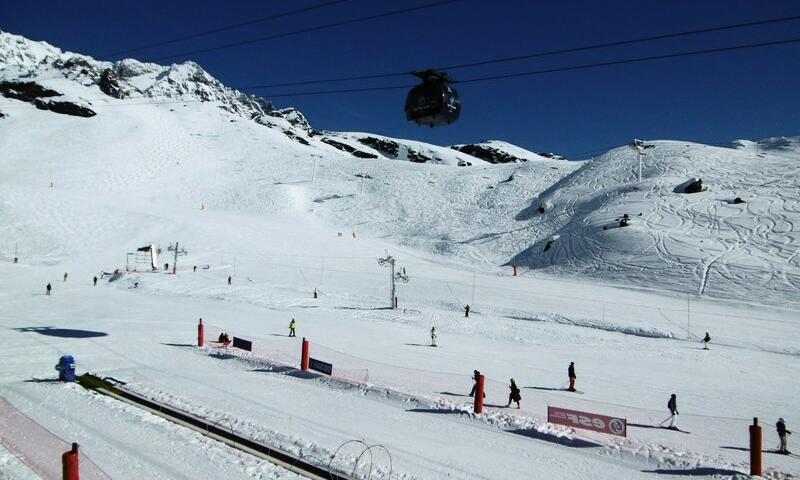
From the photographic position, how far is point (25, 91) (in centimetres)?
12594

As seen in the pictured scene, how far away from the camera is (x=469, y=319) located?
104ft

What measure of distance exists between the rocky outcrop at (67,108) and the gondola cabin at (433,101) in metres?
136

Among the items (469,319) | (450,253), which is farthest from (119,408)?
(450,253)

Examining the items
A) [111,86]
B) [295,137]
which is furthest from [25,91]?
[295,137]

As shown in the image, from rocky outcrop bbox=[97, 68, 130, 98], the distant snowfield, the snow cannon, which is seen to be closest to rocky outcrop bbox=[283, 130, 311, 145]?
rocky outcrop bbox=[97, 68, 130, 98]

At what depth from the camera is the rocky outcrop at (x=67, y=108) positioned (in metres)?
119

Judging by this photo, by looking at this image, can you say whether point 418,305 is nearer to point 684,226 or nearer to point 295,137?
point 684,226

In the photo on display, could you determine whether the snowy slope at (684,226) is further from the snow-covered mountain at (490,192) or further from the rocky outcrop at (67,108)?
the rocky outcrop at (67,108)

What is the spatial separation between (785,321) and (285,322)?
104 feet

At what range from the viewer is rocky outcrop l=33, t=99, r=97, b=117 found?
390 ft

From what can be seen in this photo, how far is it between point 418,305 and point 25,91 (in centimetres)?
14039

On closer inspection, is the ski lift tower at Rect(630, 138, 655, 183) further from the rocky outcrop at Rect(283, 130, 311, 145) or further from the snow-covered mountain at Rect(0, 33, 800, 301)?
the rocky outcrop at Rect(283, 130, 311, 145)

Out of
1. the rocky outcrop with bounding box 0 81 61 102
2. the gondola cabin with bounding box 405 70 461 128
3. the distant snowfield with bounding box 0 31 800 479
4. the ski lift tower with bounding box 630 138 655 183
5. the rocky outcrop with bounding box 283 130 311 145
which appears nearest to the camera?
the gondola cabin with bounding box 405 70 461 128

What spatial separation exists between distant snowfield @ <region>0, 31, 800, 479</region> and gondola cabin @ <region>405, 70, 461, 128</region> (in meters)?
7.34
